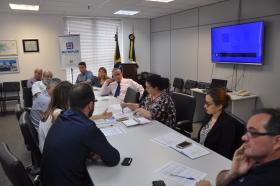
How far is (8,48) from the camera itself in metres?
6.26

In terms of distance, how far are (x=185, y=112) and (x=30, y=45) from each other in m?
5.47

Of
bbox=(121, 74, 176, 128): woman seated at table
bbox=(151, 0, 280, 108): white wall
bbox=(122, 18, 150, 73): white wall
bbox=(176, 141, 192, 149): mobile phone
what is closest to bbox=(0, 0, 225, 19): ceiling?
bbox=(151, 0, 280, 108): white wall

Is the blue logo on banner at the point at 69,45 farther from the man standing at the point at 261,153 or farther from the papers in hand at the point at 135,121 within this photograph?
the man standing at the point at 261,153

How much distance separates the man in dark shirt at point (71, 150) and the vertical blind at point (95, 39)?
5908 mm

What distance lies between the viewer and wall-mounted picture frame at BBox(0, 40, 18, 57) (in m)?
6.20

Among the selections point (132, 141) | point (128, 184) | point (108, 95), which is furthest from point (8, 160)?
point (108, 95)

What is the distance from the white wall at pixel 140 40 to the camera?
7708 mm

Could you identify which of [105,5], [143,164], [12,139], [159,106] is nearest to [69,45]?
[105,5]

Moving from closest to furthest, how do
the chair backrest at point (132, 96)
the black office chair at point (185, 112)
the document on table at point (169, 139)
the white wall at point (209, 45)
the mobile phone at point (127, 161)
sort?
the mobile phone at point (127, 161)
the document on table at point (169, 139)
the black office chair at point (185, 112)
the chair backrest at point (132, 96)
the white wall at point (209, 45)

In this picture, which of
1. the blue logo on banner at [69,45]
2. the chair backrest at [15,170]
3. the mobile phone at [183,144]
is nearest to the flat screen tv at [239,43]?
the mobile phone at [183,144]

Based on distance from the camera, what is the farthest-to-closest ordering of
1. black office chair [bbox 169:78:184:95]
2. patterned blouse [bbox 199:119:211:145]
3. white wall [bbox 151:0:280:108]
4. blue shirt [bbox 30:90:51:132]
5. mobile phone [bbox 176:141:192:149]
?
black office chair [bbox 169:78:184:95], white wall [bbox 151:0:280:108], blue shirt [bbox 30:90:51:132], patterned blouse [bbox 199:119:211:145], mobile phone [bbox 176:141:192:149]

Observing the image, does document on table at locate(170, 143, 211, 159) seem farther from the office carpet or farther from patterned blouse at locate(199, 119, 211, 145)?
the office carpet

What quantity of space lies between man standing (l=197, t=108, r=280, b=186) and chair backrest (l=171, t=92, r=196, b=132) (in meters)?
1.68

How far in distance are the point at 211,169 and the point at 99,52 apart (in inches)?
256
